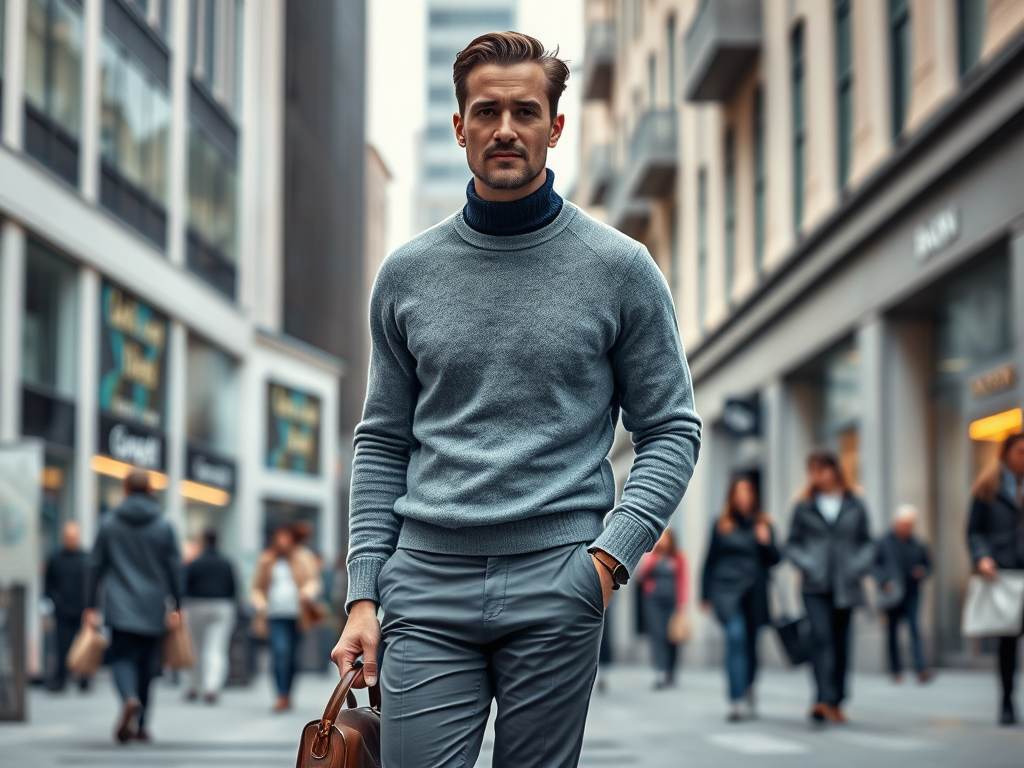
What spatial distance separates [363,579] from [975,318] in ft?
48.2

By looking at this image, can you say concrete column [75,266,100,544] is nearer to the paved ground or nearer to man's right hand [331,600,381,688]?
the paved ground

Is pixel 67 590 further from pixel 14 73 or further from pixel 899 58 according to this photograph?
pixel 899 58

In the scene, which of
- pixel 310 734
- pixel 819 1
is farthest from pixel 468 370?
pixel 819 1

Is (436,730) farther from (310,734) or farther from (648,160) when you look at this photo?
(648,160)

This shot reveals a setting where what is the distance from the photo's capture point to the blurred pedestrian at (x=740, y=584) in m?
11.8

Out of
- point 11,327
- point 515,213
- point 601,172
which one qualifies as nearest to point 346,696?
point 515,213

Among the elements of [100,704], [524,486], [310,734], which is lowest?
[100,704]

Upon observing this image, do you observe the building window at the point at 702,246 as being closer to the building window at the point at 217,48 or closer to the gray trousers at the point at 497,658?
the building window at the point at 217,48

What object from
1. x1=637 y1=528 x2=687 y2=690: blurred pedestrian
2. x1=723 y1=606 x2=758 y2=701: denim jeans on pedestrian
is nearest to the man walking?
x1=723 y1=606 x2=758 y2=701: denim jeans on pedestrian

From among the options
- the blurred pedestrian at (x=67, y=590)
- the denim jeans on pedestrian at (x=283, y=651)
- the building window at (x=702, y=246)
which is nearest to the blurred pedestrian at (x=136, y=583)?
the denim jeans on pedestrian at (x=283, y=651)

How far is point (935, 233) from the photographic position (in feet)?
54.0

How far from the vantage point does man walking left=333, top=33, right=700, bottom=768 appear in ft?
9.27

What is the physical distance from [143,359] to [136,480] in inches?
613

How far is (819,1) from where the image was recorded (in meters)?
21.4
